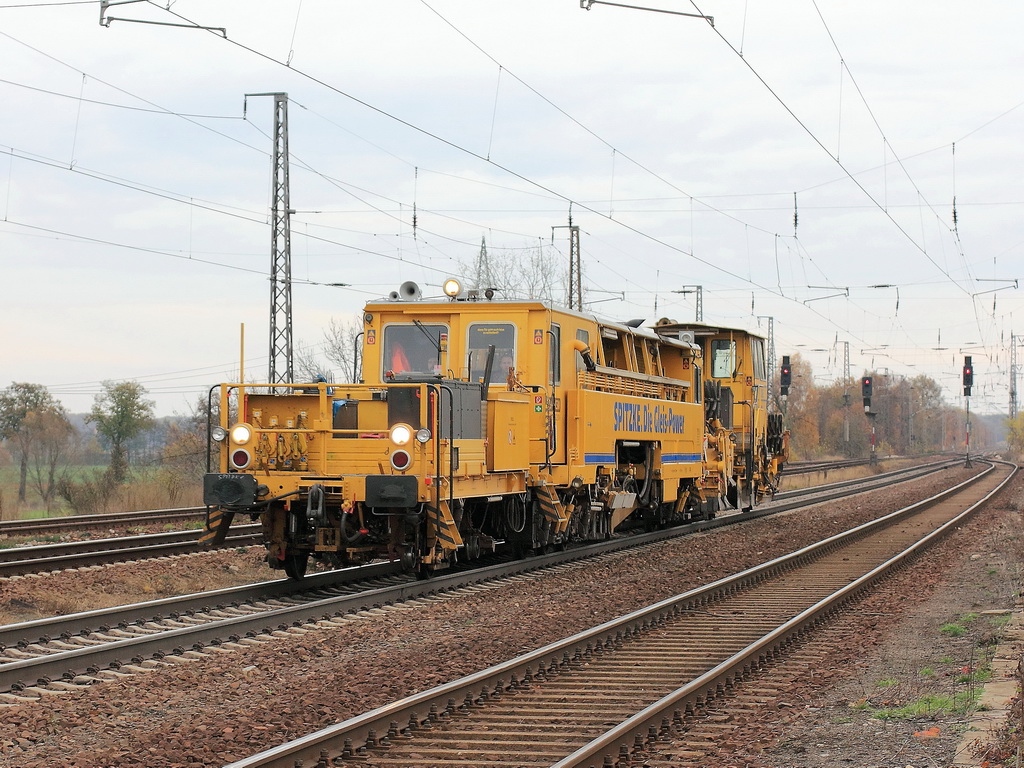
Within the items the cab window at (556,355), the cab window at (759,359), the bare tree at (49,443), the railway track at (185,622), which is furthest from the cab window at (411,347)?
the bare tree at (49,443)

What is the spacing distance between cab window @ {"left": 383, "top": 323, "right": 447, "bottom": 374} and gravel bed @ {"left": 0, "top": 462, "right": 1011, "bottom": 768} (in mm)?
3117

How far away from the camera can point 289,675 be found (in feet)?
27.5

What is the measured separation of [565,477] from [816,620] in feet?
15.1

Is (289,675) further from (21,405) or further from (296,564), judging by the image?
(21,405)

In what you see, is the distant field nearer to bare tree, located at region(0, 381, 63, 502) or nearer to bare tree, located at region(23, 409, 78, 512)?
bare tree, located at region(23, 409, 78, 512)

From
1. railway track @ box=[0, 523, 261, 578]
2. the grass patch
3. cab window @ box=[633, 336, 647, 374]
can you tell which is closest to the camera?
the grass patch

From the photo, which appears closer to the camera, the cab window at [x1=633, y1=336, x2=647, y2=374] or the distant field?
the cab window at [x1=633, y1=336, x2=647, y2=374]

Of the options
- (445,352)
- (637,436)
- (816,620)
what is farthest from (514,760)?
(637,436)

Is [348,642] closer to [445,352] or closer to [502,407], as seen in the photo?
[502,407]

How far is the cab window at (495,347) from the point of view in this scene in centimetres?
1445

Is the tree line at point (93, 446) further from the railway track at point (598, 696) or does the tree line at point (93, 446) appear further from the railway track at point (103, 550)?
the railway track at point (598, 696)

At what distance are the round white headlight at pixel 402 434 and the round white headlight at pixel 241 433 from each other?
161cm

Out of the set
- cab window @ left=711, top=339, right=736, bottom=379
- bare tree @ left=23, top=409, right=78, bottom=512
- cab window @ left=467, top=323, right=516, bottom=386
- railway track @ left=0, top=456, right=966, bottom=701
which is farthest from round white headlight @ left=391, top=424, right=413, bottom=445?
bare tree @ left=23, top=409, right=78, bottom=512

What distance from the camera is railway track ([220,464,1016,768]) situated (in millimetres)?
6367
